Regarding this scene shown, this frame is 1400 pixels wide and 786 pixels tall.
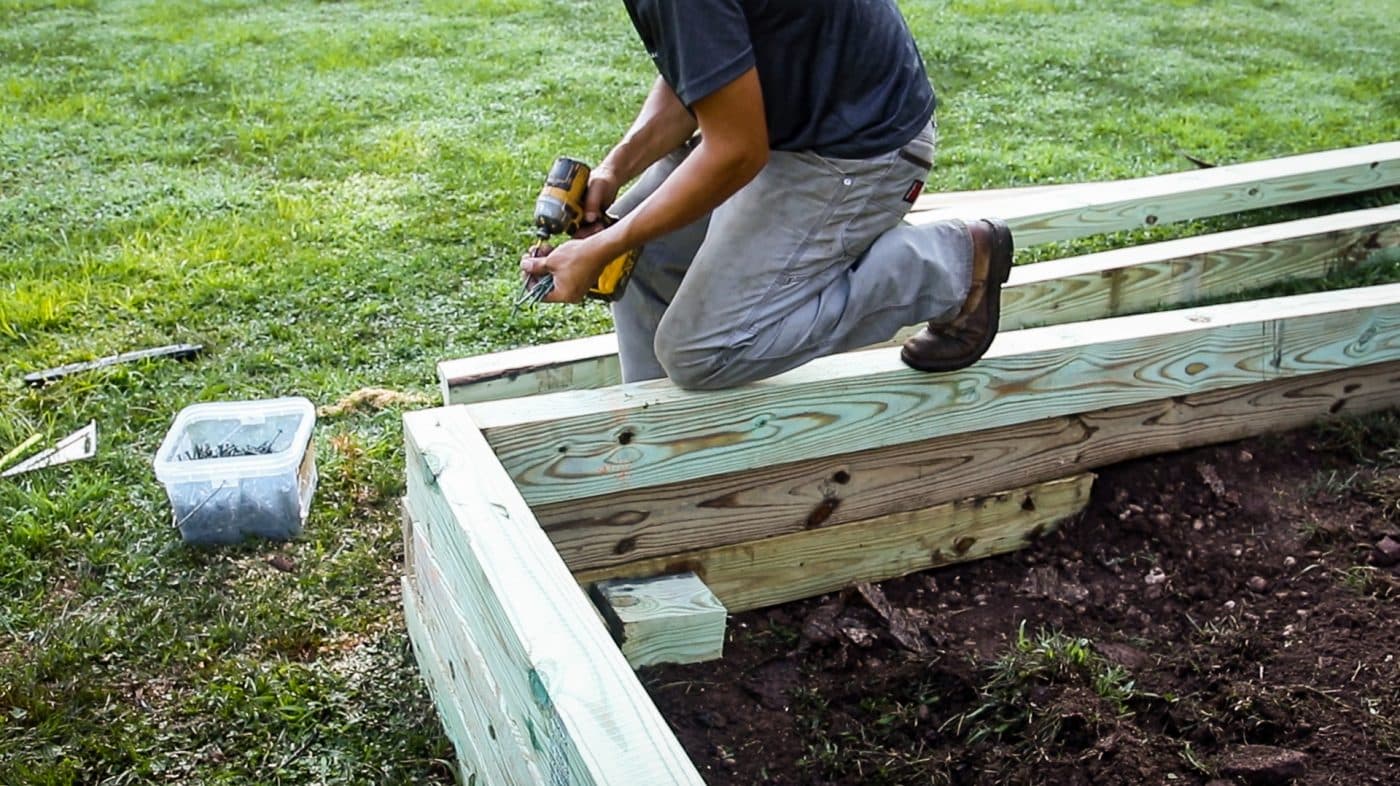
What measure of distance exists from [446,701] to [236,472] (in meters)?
0.97

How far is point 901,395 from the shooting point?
8.87ft

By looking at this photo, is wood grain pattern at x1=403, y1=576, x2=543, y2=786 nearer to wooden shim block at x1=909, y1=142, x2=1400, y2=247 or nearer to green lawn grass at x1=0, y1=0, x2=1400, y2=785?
green lawn grass at x1=0, y1=0, x2=1400, y2=785

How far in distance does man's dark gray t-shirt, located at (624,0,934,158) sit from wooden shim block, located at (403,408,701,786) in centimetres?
77

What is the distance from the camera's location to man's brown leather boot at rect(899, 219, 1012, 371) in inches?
106

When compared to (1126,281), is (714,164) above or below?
above

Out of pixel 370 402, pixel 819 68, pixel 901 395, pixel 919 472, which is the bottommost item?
pixel 370 402

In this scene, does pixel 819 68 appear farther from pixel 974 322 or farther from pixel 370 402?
pixel 370 402

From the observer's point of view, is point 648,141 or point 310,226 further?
point 310,226

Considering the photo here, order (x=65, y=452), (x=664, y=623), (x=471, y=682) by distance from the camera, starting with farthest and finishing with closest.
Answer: (x=65, y=452) < (x=664, y=623) < (x=471, y=682)

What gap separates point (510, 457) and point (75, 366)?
221 cm

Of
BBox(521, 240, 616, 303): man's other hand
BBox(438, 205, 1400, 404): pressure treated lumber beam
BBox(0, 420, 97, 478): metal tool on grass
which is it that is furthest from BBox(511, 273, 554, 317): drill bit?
BBox(0, 420, 97, 478): metal tool on grass

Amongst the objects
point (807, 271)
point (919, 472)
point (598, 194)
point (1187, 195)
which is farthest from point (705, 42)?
point (1187, 195)

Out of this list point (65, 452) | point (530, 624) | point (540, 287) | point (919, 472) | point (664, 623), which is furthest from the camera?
point (65, 452)

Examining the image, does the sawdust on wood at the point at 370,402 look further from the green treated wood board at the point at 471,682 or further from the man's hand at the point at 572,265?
the man's hand at the point at 572,265
